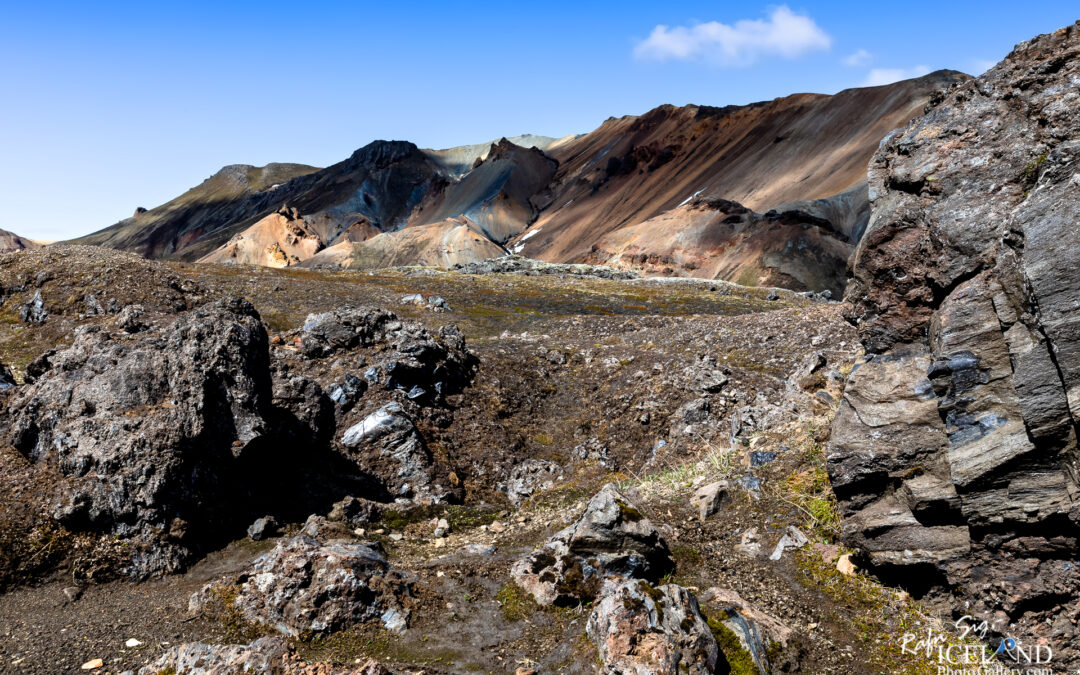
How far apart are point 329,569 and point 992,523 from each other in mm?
9102

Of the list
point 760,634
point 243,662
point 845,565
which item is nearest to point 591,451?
point 845,565

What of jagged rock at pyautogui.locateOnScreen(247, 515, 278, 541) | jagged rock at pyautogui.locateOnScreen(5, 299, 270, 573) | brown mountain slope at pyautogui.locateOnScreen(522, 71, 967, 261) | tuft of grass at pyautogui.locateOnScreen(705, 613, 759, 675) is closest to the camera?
tuft of grass at pyautogui.locateOnScreen(705, 613, 759, 675)

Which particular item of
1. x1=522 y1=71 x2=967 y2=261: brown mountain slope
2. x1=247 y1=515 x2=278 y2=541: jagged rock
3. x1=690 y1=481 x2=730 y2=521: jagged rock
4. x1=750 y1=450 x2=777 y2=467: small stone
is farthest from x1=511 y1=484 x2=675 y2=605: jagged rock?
x1=522 y1=71 x2=967 y2=261: brown mountain slope

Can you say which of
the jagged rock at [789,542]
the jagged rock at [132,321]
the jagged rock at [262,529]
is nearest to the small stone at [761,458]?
the jagged rock at [789,542]

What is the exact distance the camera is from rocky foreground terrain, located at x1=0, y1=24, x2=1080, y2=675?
26.8ft

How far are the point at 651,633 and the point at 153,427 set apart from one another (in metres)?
10.8

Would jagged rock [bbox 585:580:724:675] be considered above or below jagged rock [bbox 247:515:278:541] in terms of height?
above

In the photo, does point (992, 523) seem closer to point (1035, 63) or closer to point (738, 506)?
point (738, 506)

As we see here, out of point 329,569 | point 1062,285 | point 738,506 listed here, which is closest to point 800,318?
point 738,506

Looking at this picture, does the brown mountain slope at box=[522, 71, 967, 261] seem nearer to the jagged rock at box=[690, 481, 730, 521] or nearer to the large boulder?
the large boulder

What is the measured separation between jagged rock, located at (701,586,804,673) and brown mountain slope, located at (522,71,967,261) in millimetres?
90490

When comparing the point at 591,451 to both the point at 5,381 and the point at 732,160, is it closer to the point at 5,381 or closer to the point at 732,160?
the point at 5,381

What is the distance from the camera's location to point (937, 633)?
8.59 metres

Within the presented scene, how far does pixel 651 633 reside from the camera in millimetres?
8281
